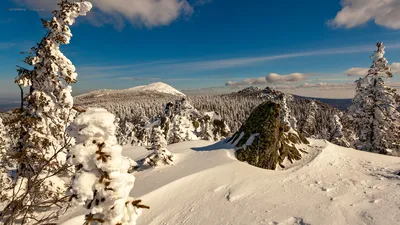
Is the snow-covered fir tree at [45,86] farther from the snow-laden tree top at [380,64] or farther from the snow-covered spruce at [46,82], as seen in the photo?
the snow-laden tree top at [380,64]

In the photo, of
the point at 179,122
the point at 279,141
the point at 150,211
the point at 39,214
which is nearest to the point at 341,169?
the point at 279,141

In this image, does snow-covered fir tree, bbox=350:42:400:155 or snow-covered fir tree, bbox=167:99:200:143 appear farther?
snow-covered fir tree, bbox=167:99:200:143

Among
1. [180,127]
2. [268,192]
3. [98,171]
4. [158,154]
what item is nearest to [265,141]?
[268,192]

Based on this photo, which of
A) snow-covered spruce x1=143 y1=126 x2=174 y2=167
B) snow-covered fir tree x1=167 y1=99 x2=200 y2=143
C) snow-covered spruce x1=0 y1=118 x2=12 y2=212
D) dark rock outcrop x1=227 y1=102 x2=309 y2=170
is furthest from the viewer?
snow-covered fir tree x1=167 y1=99 x2=200 y2=143

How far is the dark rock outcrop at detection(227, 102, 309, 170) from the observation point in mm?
13164

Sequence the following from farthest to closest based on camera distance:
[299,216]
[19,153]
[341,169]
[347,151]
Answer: [347,151]
[341,169]
[19,153]
[299,216]

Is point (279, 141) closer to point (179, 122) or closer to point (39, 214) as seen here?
point (39, 214)

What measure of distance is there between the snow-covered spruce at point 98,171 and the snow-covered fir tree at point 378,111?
22.8 meters

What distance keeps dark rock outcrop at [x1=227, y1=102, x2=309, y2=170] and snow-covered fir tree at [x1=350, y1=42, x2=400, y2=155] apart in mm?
9246

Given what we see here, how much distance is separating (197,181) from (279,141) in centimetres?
681

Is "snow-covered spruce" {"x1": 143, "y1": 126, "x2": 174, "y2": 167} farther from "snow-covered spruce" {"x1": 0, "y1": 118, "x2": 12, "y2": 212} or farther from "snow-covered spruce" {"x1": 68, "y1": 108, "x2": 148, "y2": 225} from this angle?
"snow-covered spruce" {"x1": 68, "y1": 108, "x2": 148, "y2": 225}

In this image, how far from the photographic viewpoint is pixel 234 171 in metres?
11.4

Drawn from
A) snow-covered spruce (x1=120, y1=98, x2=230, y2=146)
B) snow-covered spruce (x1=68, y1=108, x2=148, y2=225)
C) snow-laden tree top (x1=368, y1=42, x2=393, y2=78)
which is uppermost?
snow-laden tree top (x1=368, y1=42, x2=393, y2=78)

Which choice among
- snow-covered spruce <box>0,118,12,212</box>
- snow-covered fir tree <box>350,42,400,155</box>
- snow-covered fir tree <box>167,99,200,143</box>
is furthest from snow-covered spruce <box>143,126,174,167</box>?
snow-covered fir tree <box>167,99,200,143</box>
